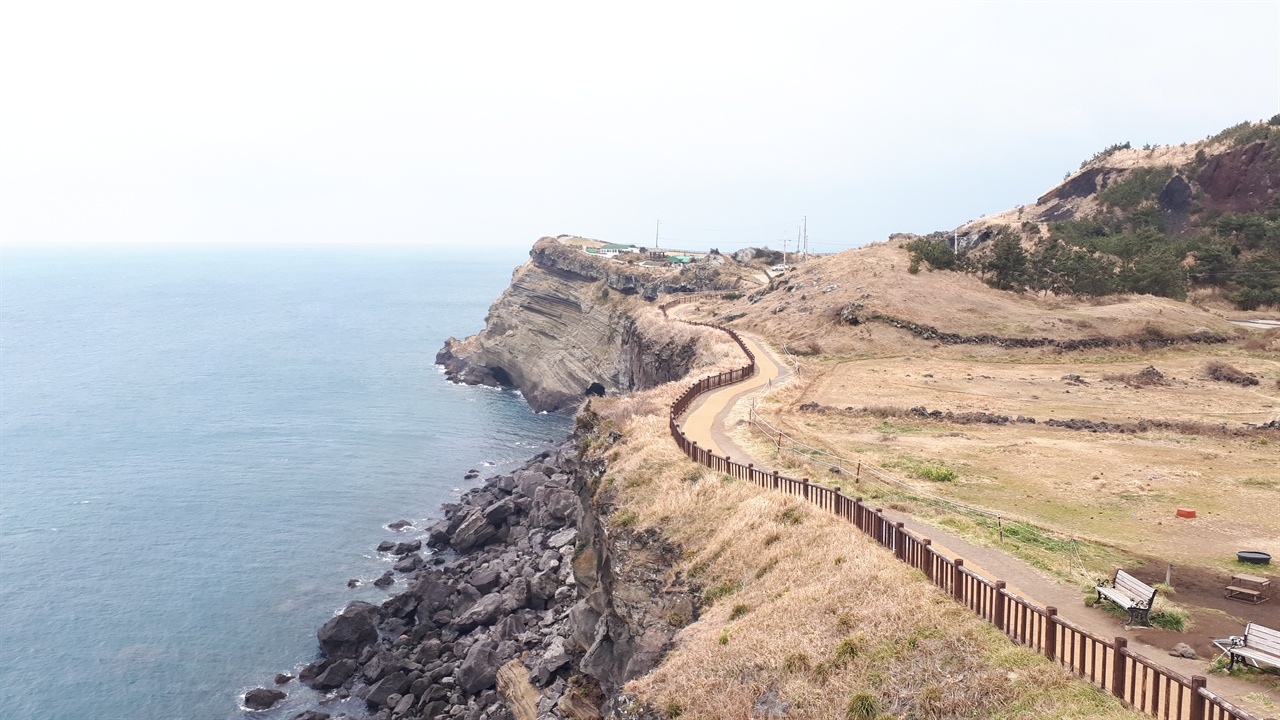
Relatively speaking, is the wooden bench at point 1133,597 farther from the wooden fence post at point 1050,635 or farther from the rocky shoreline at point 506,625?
the rocky shoreline at point 506,625

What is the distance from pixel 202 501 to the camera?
63.9 meters

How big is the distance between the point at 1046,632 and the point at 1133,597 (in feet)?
10.8

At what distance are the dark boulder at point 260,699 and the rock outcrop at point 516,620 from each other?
0.18 m

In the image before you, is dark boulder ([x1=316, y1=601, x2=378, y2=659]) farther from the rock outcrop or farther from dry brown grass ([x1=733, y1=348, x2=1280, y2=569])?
dry brown grass ([x1=733, y1=348, x2=1280, y2=569])

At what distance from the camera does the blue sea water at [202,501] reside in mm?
41562

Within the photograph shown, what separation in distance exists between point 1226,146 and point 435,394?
99151mm

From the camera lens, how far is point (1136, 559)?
19.9 meters

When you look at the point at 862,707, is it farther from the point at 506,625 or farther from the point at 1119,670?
the point at 506,625

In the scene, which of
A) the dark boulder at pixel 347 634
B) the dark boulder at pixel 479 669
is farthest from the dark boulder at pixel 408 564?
the dark boulder at pixel 479 669

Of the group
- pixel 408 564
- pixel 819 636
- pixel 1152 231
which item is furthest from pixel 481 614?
pixel 1152 231

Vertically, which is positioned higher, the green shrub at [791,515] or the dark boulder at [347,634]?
the green shrub at [791,515]

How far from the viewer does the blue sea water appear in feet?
136

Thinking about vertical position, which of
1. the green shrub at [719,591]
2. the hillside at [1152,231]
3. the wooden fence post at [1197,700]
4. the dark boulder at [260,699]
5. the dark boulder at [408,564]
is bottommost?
the dark boulder at [260,699]

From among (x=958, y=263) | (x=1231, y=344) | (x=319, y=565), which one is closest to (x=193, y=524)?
(x=319, y=565)
